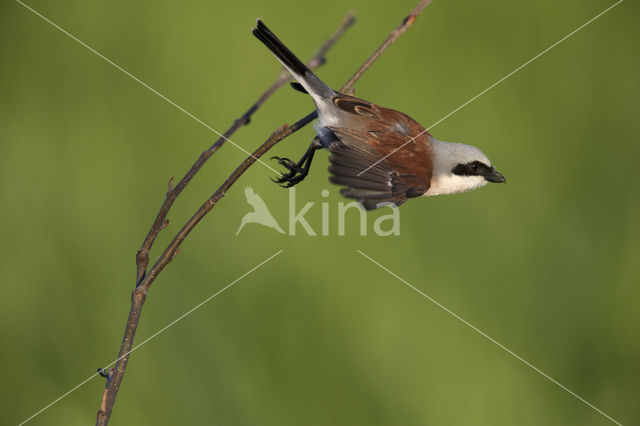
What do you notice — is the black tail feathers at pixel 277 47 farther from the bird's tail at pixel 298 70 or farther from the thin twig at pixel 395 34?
the thin twig at pixel 395 34

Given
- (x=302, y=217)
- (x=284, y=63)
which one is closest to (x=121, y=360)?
(x=284, y=63)

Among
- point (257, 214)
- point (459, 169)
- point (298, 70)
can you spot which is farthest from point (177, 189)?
point (257, 214)

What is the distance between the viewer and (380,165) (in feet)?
3.95

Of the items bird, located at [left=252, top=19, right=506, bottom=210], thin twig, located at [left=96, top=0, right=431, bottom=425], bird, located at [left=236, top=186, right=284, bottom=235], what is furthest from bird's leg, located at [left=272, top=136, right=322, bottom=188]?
bird, located at [left=236, top=186, right=284, bottom=235]

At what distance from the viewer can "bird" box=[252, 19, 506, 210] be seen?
117cm

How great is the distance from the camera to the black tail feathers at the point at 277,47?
1096 millimetres

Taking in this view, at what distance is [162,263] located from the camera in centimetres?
83

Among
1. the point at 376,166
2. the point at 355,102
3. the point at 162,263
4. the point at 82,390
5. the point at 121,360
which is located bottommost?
the point at 82,390

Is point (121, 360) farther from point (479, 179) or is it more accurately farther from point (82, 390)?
point (82, 390)

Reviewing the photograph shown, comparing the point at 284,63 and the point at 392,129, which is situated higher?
the point at 284,63

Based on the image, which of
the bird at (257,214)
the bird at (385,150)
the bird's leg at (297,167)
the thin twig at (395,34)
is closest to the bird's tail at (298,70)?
the bird at (385,150)

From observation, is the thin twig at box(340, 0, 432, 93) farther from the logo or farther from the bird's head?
the logo

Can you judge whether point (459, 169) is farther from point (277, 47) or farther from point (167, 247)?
point (167, 247)

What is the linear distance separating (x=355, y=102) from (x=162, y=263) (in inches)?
23.8
